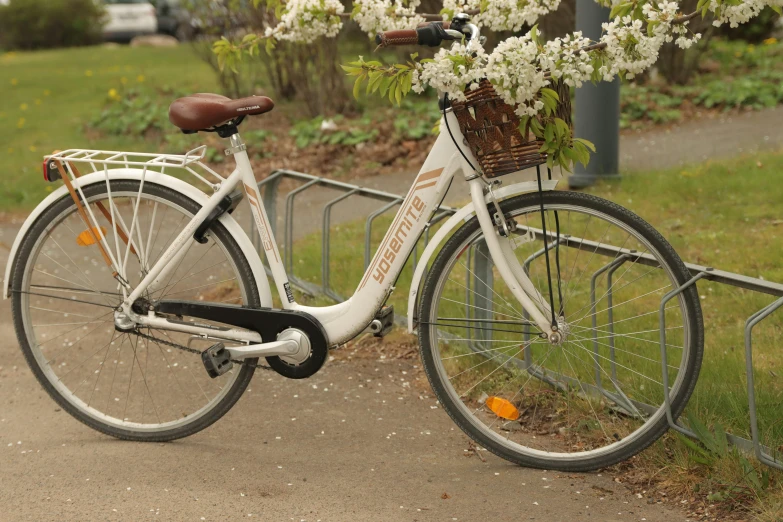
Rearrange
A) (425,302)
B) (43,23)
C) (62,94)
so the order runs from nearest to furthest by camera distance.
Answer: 1. (425,302)
2. (62,94)
3. (43,23)

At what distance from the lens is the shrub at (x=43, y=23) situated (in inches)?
856

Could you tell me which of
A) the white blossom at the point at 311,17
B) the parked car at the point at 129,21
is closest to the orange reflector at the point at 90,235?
the white blossom at the point at 311,17

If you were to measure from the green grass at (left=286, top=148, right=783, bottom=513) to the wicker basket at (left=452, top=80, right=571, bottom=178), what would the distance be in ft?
3.59

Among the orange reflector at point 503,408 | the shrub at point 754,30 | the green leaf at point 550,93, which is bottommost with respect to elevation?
the orange reflector at point 503,408

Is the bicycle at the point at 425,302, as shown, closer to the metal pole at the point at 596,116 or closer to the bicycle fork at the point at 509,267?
the bicycle fork at the point at 509,267

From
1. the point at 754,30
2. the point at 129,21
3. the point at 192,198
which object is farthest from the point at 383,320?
the point at 129,21

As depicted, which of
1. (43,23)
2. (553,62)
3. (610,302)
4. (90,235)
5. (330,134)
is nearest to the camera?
(553,62)

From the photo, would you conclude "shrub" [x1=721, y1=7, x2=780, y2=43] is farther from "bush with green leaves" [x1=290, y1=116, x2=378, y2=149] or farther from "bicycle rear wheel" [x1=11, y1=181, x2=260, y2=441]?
"bicycle rear wheel" [x1=11, y1=181, x2=260, y2=441]

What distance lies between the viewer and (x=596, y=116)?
6.71 metres

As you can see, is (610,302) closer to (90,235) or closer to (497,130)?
(497,130)

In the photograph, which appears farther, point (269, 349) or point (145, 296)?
point (145, 296)

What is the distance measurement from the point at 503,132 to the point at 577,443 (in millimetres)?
1214

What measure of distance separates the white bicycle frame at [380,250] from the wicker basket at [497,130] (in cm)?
10

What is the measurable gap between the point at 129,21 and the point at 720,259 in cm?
2163
